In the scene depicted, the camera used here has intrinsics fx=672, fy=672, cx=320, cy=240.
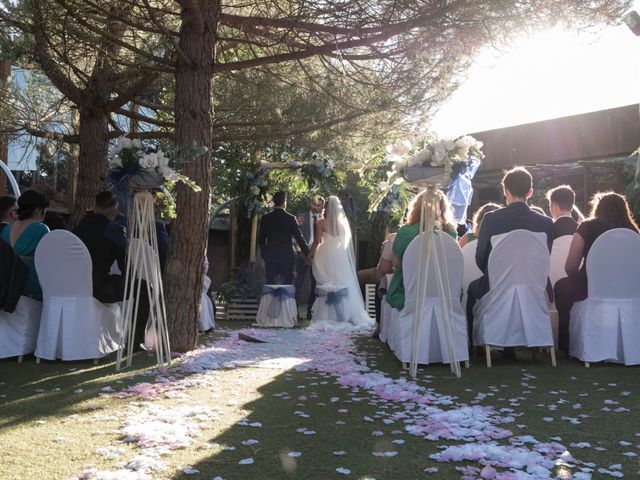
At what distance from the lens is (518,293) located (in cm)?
525

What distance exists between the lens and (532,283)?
5.24 m

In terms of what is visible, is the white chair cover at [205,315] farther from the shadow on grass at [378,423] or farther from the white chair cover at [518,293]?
the white chair cover at [518,293]

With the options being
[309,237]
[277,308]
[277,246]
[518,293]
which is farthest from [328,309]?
[518,293]

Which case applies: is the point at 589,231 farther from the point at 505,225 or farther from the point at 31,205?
the point at 31,205

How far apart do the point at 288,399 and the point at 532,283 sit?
7.56 ft

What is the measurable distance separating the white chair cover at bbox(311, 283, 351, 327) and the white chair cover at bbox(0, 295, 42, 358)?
13.0 feet

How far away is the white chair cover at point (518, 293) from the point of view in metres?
5.15

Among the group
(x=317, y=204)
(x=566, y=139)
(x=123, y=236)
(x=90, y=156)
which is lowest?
(x=123, y=236)

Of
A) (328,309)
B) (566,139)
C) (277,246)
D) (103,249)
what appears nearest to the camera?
(103,249)

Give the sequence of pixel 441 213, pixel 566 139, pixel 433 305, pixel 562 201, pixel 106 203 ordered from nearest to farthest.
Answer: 1. pixel 433 305
2. pixel 441 213
3. pixel 106 203
4. pixel 562 201
5. pixel 566 139

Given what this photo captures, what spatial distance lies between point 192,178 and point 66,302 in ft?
4.86

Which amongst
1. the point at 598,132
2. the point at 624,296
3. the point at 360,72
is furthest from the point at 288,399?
the point at 598,132

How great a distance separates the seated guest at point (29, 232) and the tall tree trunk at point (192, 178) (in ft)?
3.74

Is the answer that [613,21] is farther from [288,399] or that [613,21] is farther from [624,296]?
[288,399]
